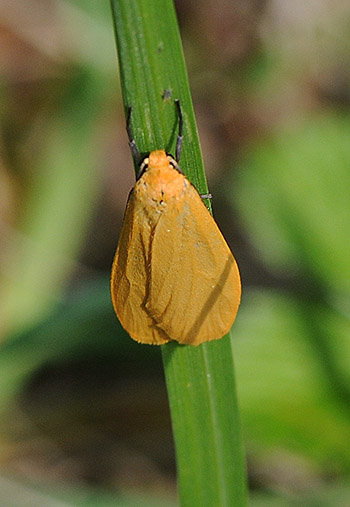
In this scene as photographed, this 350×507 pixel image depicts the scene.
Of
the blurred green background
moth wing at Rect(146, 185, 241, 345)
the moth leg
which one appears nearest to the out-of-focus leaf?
the blurred green background

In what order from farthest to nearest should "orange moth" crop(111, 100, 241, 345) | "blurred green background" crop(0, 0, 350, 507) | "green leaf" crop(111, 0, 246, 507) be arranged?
"blurred green background" crop(0, 0, 350, 507) → "orange moth" crop(111, 100, 241, 345) → "green leaf" crop(111, 0, 246, 507)

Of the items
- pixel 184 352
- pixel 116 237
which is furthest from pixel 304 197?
pixel 184 352

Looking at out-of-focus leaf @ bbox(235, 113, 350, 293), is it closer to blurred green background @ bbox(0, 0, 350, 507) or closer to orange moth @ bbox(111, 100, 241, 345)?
blurred green background @ bbox(0, 0, 350, 507)

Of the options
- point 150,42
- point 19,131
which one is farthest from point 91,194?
point 150,42

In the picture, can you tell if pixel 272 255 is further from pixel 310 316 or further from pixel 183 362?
pixel 183 362

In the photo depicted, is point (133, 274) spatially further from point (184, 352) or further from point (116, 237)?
point (116, 237)

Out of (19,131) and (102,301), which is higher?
(19,131)
